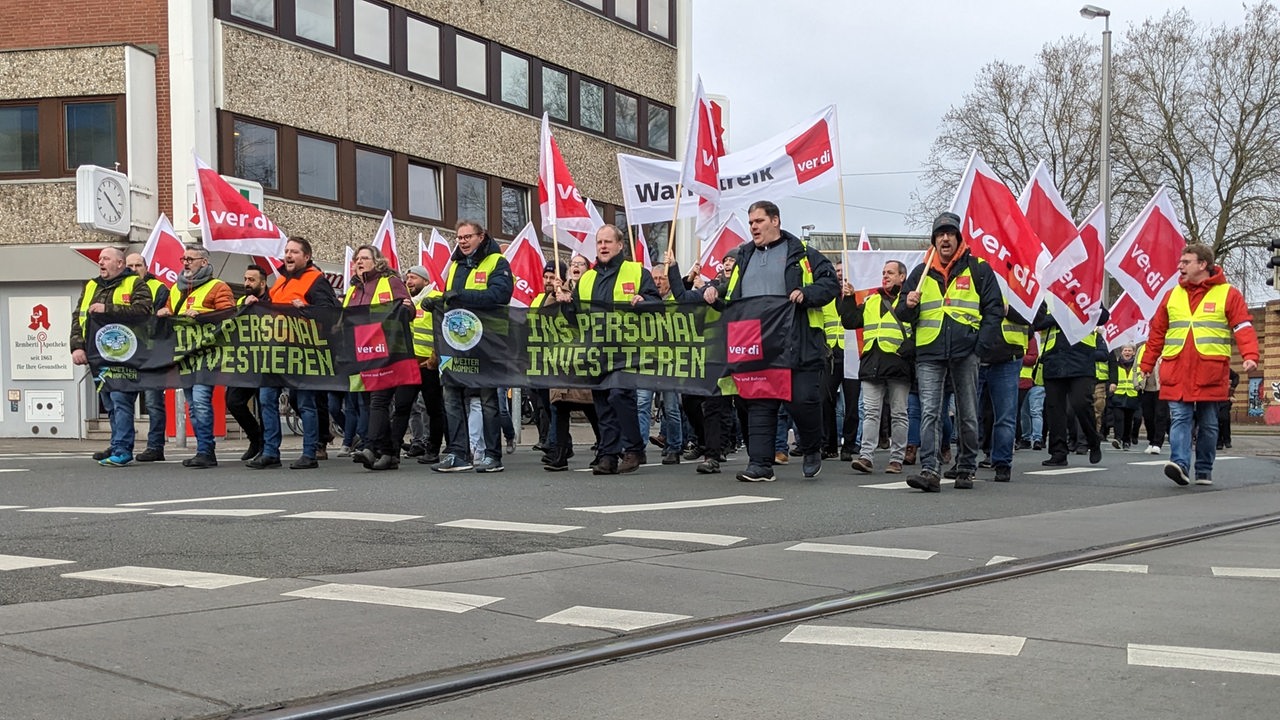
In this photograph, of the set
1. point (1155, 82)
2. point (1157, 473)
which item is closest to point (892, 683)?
point (1157, 473)

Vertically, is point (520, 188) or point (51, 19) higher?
point (51, 19)

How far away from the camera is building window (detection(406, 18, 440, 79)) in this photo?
28.8 meters

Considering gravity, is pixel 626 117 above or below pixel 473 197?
above

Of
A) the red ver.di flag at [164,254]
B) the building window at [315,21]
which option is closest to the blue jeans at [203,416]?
the red ver.di flag at [164,254]

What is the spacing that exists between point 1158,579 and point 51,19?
22.8 meters

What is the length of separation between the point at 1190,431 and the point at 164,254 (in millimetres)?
12537

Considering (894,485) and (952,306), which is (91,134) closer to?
(894,485)

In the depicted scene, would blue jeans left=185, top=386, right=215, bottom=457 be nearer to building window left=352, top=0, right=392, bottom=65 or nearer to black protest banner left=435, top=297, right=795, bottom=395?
black protest banner left=435, top=297, right=795, bottom=395

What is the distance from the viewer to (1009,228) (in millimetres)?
11891

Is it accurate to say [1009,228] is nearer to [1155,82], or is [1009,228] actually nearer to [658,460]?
[658,460]

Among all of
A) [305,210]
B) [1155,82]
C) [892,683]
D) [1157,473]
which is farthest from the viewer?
[1155,82]

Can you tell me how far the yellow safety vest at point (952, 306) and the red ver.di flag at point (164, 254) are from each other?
10.5m

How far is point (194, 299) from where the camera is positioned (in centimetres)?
1353

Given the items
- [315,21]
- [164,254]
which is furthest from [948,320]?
[315,21]
